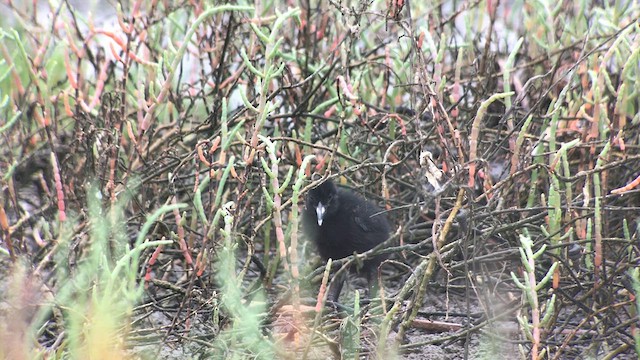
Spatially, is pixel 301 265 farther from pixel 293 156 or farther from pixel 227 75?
pixel 227 75

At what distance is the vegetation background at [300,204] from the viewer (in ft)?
12.5

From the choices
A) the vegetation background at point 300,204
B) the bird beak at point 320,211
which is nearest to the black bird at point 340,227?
the bird beak at point 320,211

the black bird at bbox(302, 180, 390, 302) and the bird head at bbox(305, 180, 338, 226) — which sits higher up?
the bird head at bbox(305, 180, 338, 226)

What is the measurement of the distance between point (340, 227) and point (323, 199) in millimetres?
171

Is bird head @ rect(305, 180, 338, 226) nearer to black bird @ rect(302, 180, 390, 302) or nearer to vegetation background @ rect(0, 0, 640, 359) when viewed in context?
black bird @ rect(302, 180, 390, 302)

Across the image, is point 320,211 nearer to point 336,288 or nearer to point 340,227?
point 340,227

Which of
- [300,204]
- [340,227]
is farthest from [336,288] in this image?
[300,204]

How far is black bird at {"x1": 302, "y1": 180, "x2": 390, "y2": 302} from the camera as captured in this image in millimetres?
4957

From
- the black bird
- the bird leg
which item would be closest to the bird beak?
the black bird

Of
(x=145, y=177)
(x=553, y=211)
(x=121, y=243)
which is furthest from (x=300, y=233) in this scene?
(x=553, y=211)

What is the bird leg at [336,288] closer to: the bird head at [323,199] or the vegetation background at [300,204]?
the vegetation background at [300,204]

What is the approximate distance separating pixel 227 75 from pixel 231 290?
2224 mm

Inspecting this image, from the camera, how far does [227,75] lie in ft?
18.3

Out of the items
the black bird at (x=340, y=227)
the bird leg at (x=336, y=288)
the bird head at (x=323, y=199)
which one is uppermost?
the bird head at (x=323, y=199)
